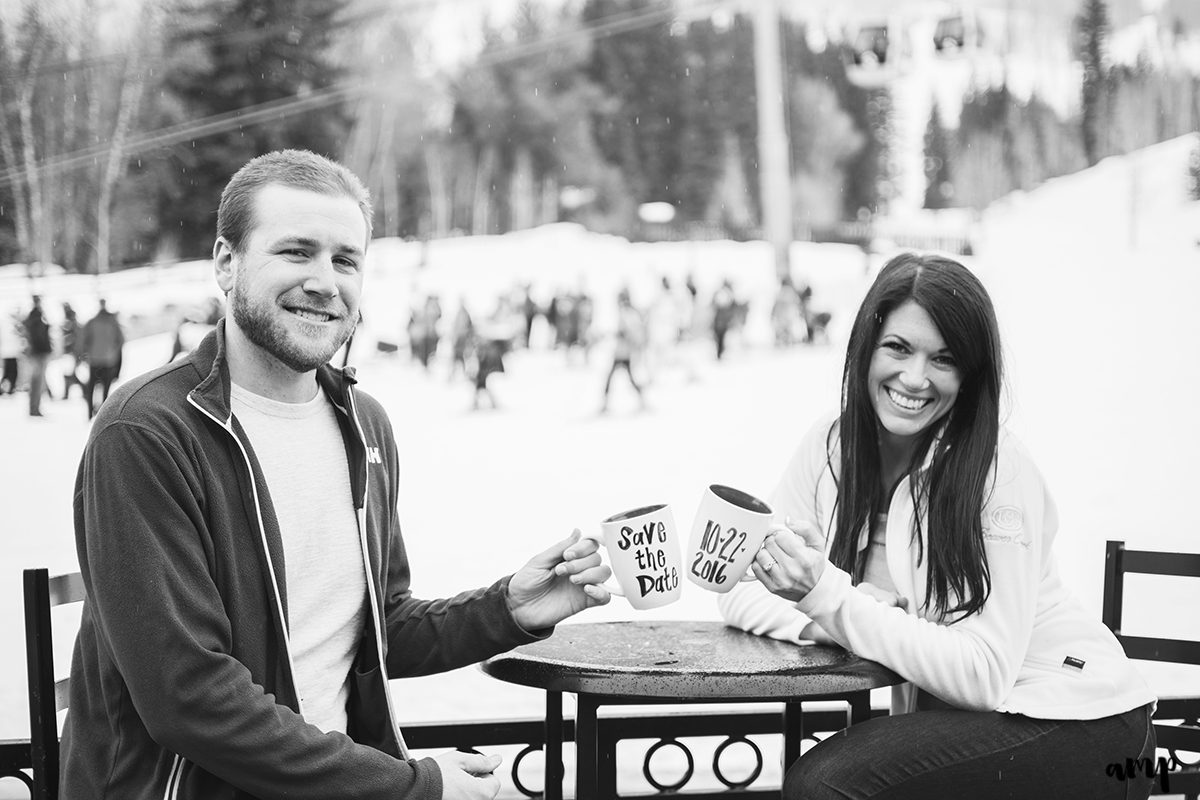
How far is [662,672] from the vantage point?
1.61 meters

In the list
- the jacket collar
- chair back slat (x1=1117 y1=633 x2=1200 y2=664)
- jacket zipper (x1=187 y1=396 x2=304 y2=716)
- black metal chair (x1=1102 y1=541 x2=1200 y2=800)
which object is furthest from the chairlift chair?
jacket zipper (x1=187 y1=396 x2=304 y2=716)

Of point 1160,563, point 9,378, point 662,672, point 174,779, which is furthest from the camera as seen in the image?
point 9,378

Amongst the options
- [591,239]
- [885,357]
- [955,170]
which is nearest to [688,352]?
Result: [591,239]

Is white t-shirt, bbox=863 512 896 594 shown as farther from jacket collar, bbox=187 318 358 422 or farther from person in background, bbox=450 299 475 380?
person in background, bbox=450 299 475 380

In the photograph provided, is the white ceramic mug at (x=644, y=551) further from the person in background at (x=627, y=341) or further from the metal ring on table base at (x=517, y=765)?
the person in background at (x=627, y=341)

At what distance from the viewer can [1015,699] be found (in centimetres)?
173

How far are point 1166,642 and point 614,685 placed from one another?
141 centimetres

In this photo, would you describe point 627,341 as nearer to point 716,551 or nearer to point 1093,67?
point 1093,67

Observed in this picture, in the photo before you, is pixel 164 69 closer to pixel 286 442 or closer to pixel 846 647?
pixel 286 442

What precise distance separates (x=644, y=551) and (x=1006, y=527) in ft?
1.93

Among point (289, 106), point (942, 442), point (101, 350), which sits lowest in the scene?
point (942, 442)

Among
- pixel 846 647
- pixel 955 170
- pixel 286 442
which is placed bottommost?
pixel 846 647

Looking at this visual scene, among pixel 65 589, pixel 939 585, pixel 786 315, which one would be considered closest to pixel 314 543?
pixel 65 589

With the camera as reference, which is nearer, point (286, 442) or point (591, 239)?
point (286, 442)
